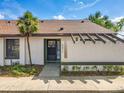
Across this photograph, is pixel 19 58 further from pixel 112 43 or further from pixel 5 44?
pixel 112 43

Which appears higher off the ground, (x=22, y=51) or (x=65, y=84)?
(x=22, y=51)

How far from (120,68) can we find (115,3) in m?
7.35

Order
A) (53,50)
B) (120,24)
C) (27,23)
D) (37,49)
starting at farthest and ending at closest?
(120,24) → (53,50) → (37,49) → (27,23)

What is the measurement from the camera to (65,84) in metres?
10.0

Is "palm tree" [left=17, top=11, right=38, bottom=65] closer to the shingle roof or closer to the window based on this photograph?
the shingle roof

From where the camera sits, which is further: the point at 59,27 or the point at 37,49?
the point at 59,27

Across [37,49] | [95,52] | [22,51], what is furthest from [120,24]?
[22,51]

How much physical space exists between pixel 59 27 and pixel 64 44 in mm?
5261

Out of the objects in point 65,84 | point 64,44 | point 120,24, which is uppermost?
point 120,24

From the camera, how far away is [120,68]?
1315 cm

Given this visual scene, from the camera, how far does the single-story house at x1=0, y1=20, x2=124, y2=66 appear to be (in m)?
13.5

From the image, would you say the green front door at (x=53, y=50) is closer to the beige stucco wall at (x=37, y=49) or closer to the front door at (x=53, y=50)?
the front door at (x=53, y=50)

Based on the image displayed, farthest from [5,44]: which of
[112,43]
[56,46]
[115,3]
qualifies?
[115,3]

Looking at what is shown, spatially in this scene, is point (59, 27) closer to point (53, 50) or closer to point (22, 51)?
point (53, 50)
